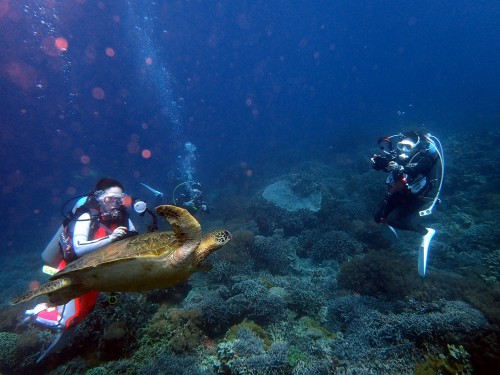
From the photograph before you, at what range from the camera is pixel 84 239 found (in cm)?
343

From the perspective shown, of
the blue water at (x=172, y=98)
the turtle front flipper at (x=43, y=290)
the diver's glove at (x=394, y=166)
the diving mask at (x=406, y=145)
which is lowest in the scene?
the turtle front flipper at (x=43, y=290)

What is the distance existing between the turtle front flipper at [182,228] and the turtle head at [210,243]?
17 centimetres

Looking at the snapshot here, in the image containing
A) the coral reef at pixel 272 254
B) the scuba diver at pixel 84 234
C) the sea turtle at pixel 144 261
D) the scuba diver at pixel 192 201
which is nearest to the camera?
the sea turtle at pixel 144 261

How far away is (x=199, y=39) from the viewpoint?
289 feet

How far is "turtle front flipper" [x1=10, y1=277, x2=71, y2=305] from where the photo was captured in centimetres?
250

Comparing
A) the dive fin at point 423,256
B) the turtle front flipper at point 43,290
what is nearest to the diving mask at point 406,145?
the dive fin at point 423,256

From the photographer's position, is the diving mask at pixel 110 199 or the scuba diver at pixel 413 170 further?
the scuba diver at pixel 413 170

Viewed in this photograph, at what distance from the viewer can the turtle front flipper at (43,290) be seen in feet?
8.21

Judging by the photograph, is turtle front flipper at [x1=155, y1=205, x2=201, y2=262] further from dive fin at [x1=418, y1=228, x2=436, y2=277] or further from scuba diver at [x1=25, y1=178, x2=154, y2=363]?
dive fin at [x1=418, y1=228, x2=436, y2=277]

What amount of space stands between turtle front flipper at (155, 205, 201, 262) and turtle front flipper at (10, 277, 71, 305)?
1286 millimetres

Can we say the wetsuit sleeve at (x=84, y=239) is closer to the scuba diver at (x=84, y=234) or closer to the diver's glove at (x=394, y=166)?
the scuba diver at (x=84, y=234)

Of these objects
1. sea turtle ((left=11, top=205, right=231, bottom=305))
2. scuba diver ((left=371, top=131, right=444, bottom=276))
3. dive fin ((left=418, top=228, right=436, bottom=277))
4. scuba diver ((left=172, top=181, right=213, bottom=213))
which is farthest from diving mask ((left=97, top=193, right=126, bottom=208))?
dive fin ((left=418, top=228, right=436, bottom=277))

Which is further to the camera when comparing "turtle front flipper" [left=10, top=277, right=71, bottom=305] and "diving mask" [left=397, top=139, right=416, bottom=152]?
"diving mask" [left=397, top=139, right=416, bottom=152]

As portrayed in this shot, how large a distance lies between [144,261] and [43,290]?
1.15m
